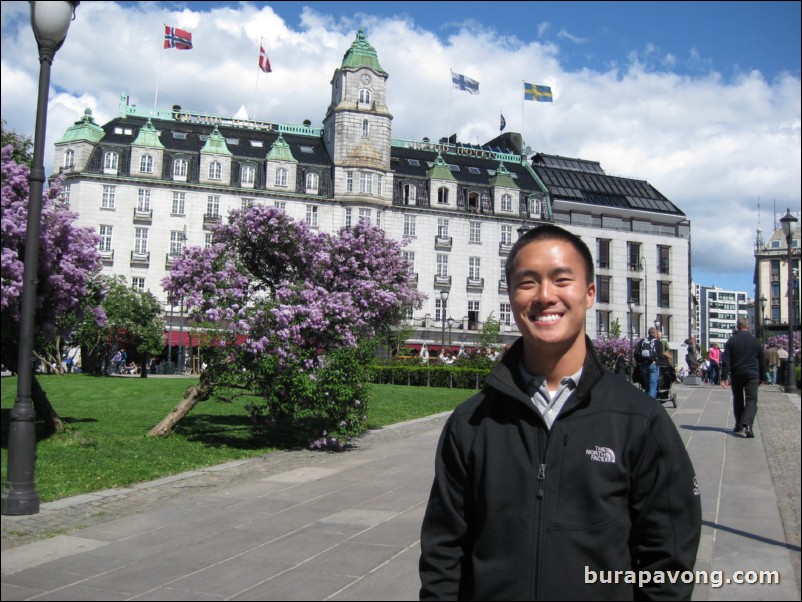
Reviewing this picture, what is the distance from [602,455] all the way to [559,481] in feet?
0.52

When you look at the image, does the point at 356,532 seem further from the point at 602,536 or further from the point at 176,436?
the point at 176,436

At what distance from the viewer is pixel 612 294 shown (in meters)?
70.5

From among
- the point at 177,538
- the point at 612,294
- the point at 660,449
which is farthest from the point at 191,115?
the point at 660,449

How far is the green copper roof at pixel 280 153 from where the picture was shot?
60.3m

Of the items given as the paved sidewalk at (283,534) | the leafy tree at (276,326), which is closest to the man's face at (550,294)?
the paved sidewalk at (283,534)

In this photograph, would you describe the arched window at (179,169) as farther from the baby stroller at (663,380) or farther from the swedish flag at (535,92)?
the baby stroller at (663,380)

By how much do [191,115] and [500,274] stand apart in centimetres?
3058

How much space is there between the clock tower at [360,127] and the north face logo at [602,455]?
2294 inches

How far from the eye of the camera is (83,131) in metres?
56.5

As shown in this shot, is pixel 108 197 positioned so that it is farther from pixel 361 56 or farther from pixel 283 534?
Result: pixel 283 534

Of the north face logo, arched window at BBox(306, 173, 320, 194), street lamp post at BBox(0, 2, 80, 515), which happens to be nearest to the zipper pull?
the north face logo

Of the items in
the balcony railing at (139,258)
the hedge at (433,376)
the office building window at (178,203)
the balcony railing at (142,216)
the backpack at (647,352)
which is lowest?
the hedge at (433,376)

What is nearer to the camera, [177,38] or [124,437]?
[124,437]

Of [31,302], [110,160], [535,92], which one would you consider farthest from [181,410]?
[535,92]
